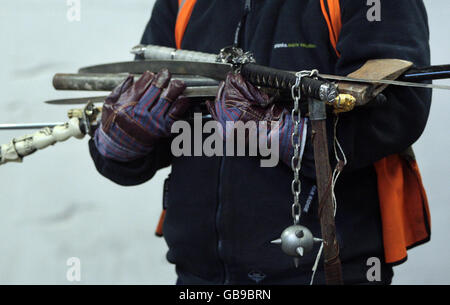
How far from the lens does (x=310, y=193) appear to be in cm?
96

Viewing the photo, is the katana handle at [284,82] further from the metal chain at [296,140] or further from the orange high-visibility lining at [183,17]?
the orange high-visibility lining at [183,17]

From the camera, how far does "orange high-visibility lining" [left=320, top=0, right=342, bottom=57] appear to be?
945 millimetres

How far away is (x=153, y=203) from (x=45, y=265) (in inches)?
14.6

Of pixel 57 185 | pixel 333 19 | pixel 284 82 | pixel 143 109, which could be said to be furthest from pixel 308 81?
pixel 57 185

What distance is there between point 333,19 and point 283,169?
0.25 meters

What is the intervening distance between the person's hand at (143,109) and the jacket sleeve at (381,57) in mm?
273

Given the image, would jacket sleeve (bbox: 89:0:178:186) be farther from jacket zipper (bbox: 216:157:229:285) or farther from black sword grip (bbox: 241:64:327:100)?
black sword grip (bbox: 241:64:327:100)

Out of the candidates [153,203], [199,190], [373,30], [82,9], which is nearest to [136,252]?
[153,203]

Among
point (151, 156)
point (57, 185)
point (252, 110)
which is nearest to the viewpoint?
point (252, 110)

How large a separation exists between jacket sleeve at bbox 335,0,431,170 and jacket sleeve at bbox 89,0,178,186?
382mm

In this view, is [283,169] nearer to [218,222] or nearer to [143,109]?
[218,222]

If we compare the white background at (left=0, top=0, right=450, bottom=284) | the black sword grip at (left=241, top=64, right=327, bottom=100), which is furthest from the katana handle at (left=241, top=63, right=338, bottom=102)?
the white background at (left=0, top=0, right=450, bottom=284)

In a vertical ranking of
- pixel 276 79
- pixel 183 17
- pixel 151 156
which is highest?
pixel 183 17

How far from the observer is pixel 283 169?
98 centimetres
